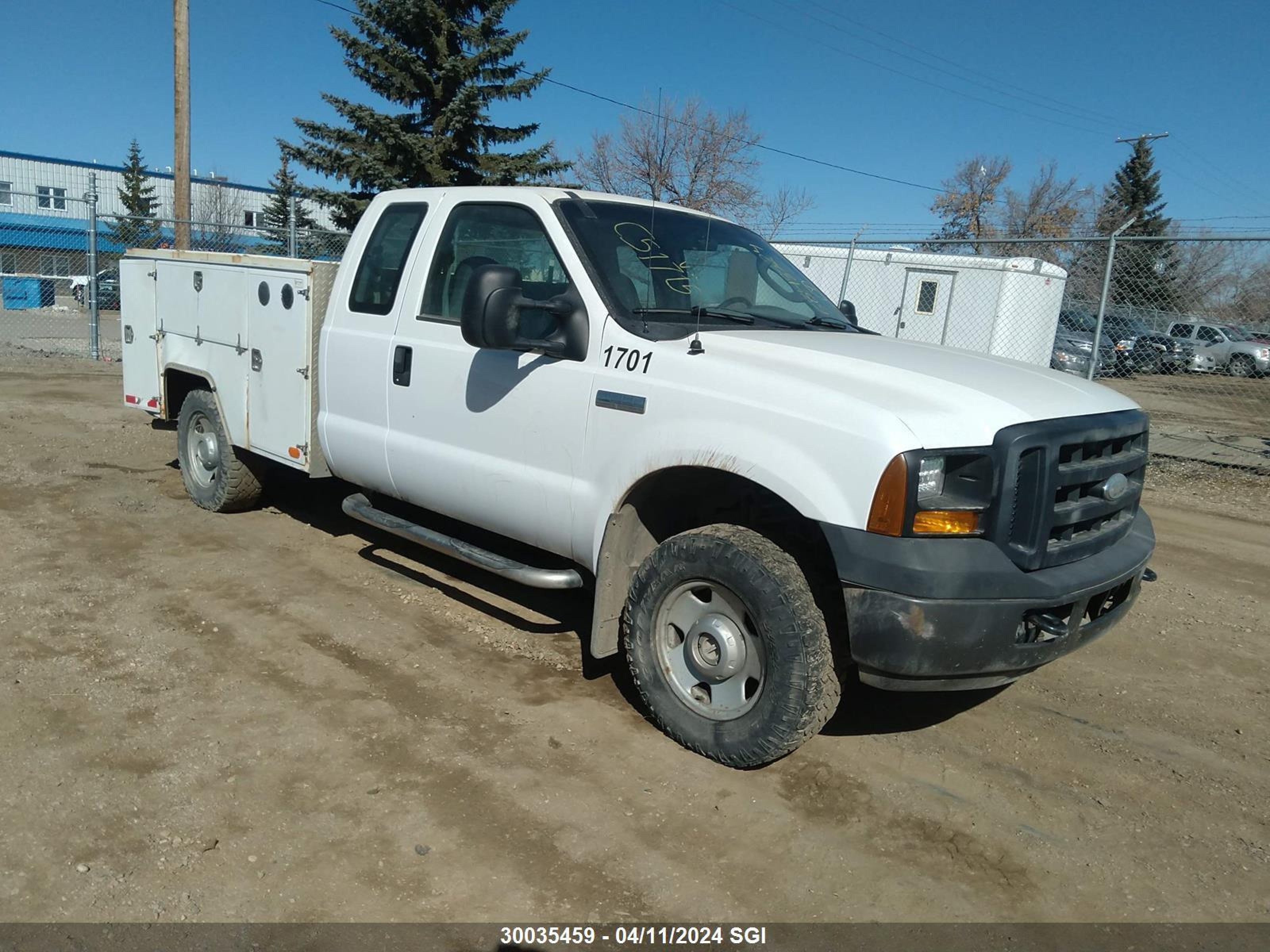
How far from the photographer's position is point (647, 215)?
4.54m

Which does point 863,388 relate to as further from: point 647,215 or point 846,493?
point 647,215

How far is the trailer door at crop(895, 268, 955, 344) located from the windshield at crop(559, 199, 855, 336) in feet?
35.5

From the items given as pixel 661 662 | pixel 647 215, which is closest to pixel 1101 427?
pixel 661 662

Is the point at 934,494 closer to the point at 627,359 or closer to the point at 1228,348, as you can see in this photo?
the point at 627,359

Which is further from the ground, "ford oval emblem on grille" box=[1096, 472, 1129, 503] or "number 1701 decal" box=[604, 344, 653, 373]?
"number 1701 decal" box=[604, 344, 653, 373]

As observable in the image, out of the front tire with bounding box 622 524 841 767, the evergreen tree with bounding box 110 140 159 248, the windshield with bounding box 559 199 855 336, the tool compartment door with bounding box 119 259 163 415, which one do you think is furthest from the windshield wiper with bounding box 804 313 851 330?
the evergreen tree with bounding box 110 140 159 248

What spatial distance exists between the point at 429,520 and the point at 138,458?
3.74 m

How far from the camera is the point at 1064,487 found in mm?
3344

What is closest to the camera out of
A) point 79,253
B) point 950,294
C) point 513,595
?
point 513,595

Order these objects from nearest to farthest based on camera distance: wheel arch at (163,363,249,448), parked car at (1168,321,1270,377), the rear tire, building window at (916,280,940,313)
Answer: wheel arch at (163,363,249,448)
the rear tire
building window at (916,280,940,313)
parked car at (1168,321,1270,377)

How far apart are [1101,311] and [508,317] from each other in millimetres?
8282

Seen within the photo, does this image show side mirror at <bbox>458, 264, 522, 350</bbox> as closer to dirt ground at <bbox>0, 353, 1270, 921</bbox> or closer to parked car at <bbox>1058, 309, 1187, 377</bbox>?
dirt ground at <bbox>0, 353, 1270, 921</bbox>

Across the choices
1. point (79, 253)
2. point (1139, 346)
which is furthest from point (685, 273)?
point (79, 253)

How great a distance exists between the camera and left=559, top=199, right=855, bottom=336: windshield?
13.4 feet
